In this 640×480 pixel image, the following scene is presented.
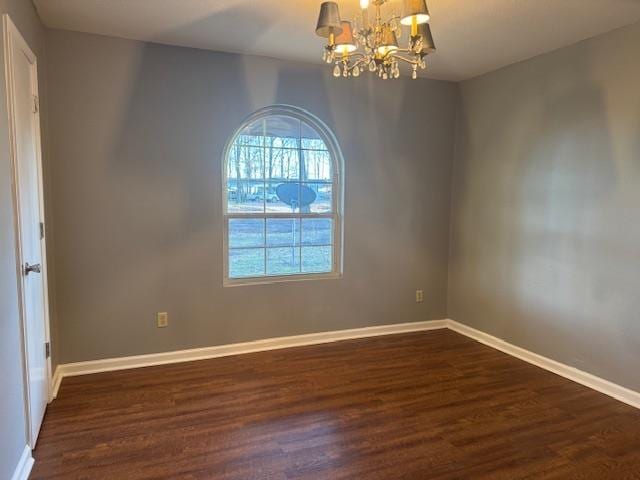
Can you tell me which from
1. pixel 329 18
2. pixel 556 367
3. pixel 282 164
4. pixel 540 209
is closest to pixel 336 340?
pixel 282 164

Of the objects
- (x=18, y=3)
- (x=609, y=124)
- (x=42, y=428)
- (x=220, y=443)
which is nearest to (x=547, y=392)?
(x=609, y=124)

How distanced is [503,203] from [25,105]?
3.51 metres

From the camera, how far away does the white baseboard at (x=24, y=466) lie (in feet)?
6.29

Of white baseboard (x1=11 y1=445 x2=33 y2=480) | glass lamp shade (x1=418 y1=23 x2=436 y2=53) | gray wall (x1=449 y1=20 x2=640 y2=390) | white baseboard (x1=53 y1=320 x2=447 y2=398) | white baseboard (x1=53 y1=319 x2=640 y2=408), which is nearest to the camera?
white baseboard (x1=11 y1=445 x2=33 y2=480)

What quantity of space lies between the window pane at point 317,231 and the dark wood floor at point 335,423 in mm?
1027

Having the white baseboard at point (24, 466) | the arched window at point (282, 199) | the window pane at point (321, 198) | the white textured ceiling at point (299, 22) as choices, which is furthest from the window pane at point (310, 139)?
the white baseboard at point (24, 466)

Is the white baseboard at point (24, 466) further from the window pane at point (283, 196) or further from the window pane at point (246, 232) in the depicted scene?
the window pane at point (283, 196)

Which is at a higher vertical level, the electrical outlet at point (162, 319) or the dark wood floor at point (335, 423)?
the electrical outlet at point (162, 319)

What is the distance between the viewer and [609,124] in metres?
2.95

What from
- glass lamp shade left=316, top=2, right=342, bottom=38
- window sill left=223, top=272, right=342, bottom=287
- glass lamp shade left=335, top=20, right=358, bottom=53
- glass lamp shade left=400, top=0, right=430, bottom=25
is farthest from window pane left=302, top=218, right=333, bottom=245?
glass lamp shade left=400, top=0, right=430, bottom=25

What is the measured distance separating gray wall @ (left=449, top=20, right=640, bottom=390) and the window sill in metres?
1.35

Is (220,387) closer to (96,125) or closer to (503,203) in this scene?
(96,125)

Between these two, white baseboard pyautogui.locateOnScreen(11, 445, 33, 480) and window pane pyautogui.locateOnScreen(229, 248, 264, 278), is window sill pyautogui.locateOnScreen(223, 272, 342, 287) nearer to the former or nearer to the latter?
window pane pyautogui.locateOnScreen(229, 248, 264, 278)

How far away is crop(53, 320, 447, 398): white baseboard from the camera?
10.5 ft
